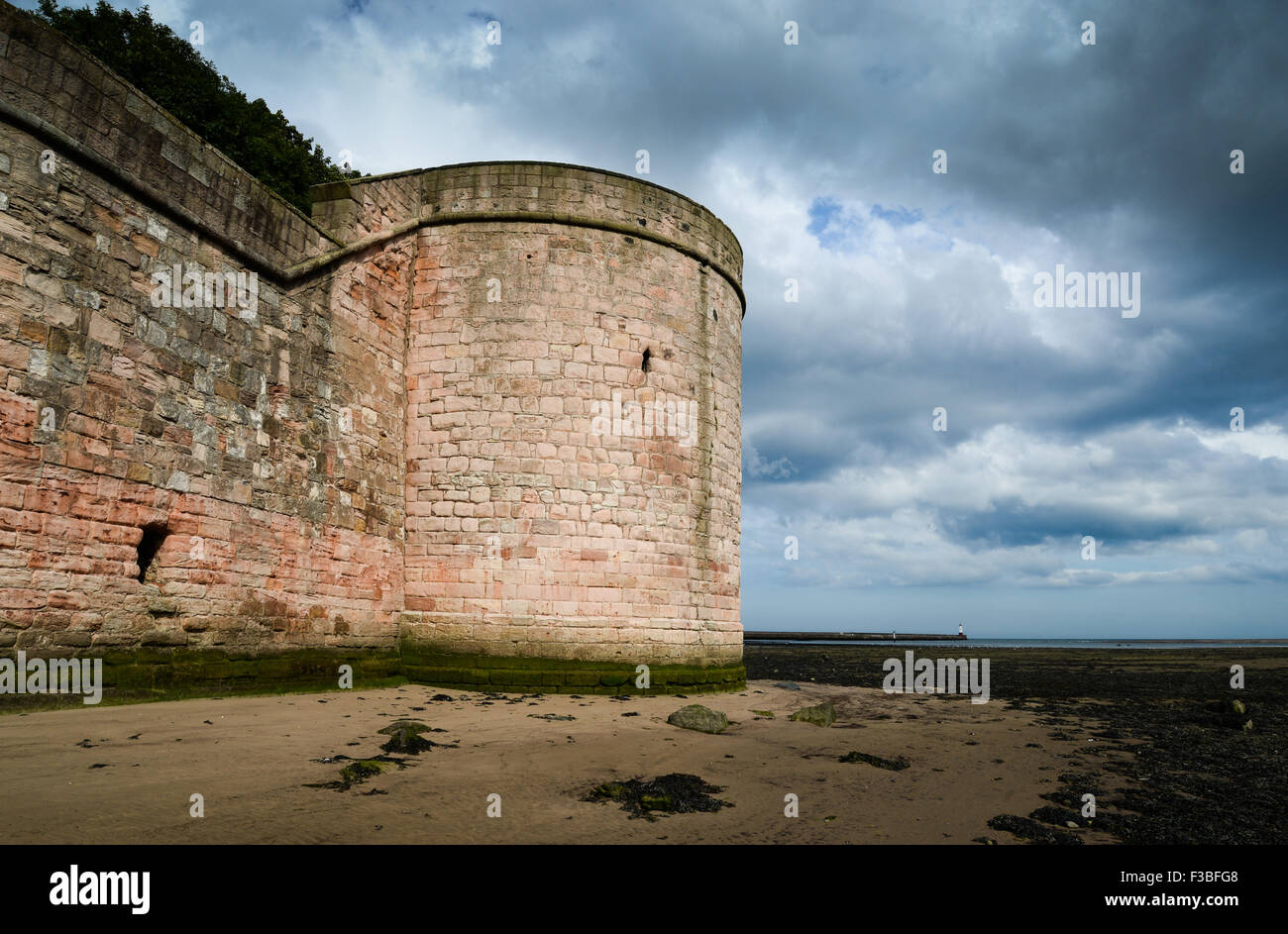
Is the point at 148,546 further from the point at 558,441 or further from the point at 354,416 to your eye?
the point at 558,441

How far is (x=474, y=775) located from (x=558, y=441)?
642cm

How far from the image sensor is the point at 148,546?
299 inches

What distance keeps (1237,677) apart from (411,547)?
22.6 meters

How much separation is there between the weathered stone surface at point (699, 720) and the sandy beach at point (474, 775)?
0.60 feet

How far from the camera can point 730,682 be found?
12.7m

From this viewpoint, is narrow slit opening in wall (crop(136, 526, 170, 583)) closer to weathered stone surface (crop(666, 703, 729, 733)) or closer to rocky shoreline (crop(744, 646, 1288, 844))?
weathered stone surface (crop(666, 703, 729, 733))

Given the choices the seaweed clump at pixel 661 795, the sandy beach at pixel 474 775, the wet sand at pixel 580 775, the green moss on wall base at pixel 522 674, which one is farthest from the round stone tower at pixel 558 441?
the seaweed clump at pixel 661 795

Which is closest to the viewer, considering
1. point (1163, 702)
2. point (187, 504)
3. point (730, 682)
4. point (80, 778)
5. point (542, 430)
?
point (80, 778)

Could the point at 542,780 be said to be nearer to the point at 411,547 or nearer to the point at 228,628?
the point at 228,628

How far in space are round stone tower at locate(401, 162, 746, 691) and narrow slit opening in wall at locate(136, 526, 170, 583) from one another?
157 inches

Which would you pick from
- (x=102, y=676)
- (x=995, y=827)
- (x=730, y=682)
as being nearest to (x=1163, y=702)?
(x=730, y=682)

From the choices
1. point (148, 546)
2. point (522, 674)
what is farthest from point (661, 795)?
point (522, 674)

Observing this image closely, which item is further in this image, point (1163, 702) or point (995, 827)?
point (1163, 702)

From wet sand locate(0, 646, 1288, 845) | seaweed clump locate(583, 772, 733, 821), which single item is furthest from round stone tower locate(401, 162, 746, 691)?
seaweed clump locate(583, 772, 733, 821)
